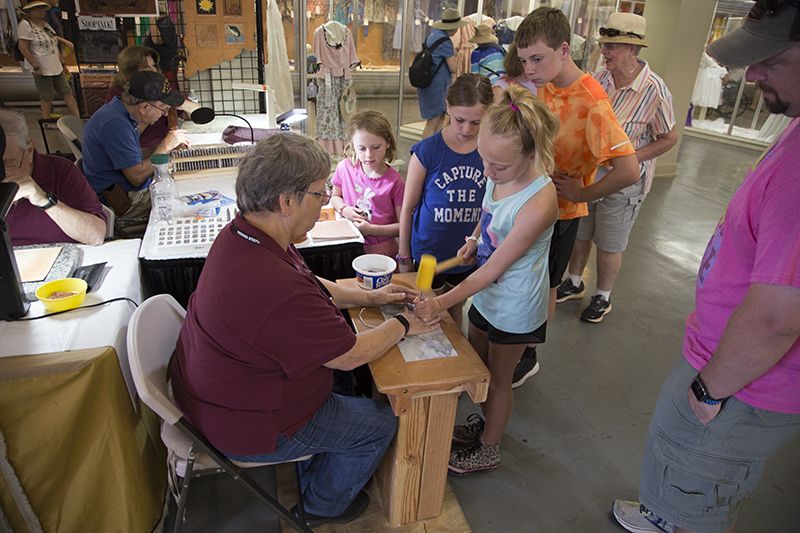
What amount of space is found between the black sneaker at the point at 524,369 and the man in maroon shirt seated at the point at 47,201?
6.71ft

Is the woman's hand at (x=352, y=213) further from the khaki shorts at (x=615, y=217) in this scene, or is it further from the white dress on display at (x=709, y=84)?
the white dress on display at (x=709, y=84)

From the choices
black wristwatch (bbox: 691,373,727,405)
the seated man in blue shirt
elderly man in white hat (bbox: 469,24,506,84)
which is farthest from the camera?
elderly man in white hat (bbox: 469,24,506,84)

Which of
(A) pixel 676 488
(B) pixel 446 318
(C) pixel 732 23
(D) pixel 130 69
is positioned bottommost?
(A) pixel 676 488

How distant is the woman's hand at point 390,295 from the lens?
1748 mm

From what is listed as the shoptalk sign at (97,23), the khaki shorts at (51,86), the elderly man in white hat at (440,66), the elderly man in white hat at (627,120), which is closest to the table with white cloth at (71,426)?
the elderly man in white hat at (627,120)

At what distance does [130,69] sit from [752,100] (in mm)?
10349

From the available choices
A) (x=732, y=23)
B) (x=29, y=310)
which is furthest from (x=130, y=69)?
(x=732, y=23)

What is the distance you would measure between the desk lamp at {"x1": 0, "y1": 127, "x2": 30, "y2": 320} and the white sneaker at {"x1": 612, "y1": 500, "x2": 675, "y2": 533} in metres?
2.16

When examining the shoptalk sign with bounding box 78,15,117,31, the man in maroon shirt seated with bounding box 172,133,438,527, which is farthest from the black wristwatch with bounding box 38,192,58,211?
the shoptalk sign with bounding box 78,15,117,31

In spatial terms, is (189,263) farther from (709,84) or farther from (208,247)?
(709,84)

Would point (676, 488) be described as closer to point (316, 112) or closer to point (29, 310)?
point (29, 310)

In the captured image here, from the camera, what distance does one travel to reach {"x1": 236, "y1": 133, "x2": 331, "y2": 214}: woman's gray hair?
130 cm

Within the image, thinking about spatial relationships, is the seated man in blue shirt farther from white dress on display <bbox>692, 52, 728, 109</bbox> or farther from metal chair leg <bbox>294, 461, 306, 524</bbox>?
white dress on display <bbox>692, 52, 728, 109</bbox>

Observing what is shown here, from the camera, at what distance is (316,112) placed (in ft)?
18.8
